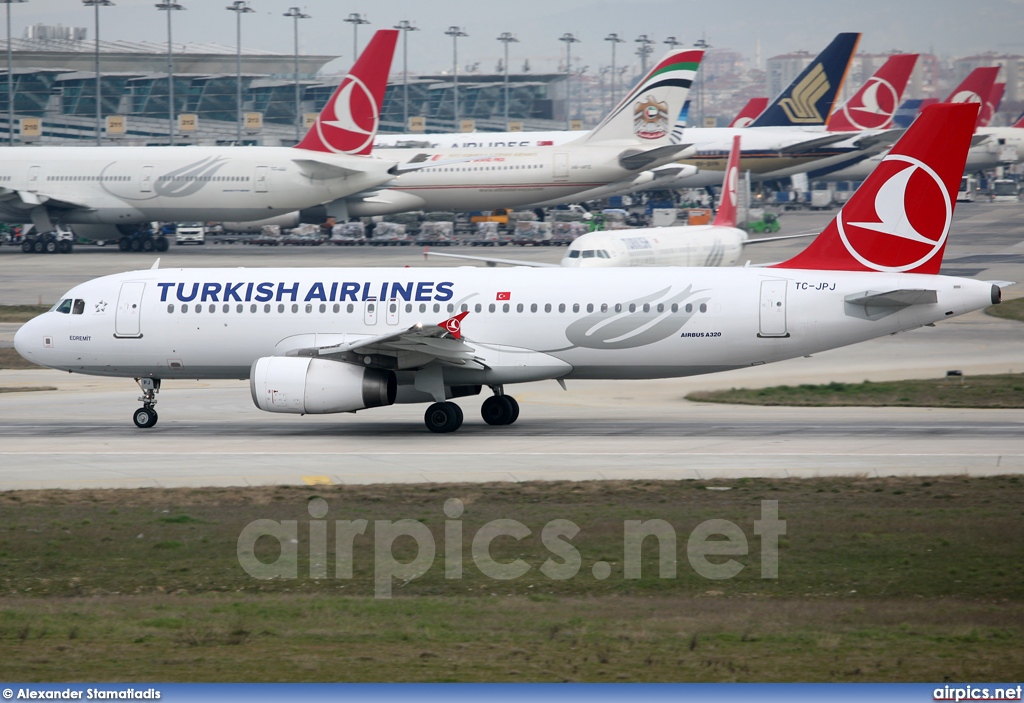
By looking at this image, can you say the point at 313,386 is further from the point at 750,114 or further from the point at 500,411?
the point at 750,114

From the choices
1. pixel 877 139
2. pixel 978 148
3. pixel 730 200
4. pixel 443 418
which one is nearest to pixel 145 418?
pixel 443 418

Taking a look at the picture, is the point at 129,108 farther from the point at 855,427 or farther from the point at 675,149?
the point at 855,427

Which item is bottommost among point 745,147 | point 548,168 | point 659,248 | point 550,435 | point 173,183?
point 550,435

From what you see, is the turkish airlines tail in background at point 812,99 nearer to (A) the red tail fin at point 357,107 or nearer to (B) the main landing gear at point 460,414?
(A) the red tail fin at point 357,107

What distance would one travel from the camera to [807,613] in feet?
48.2

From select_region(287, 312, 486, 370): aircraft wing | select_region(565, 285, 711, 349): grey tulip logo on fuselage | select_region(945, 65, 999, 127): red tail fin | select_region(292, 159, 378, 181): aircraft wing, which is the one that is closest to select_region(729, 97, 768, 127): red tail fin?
select_region(945, 65, 999, 127): red tail fin

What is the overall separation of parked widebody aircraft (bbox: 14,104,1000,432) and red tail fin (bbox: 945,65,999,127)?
320 feet

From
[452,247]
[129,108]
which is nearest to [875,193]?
[452,247]

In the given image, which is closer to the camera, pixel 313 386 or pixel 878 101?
pixel 313 386

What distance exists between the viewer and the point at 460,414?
99.0 feet

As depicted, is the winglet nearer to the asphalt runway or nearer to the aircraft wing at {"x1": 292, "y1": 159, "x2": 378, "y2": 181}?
the asphalt runway

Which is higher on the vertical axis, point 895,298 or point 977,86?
point 977,86

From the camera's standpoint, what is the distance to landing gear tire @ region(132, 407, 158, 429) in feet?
103

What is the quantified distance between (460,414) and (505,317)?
2594 mm
